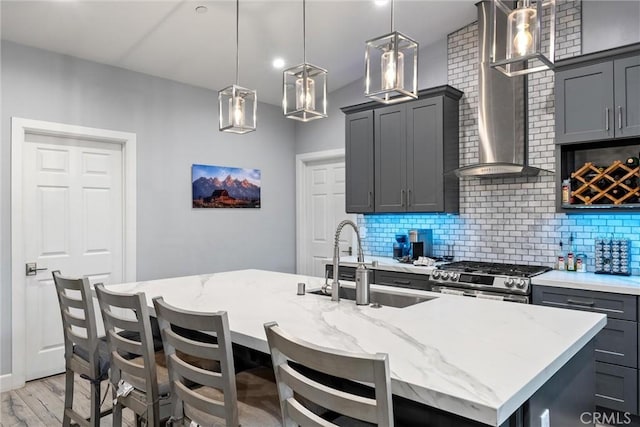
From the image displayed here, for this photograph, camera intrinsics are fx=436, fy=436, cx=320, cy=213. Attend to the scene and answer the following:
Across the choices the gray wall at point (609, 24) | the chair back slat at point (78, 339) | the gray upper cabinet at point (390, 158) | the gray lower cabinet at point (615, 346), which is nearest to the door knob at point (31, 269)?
the chair back slat at point (78, 339)

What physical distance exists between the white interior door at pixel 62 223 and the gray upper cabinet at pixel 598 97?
391 cm

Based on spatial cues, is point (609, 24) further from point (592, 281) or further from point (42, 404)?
point (42, 404)

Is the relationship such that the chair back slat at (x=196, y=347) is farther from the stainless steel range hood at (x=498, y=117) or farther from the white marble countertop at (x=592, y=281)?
the stainless steel range hood at (x=498, y=117)

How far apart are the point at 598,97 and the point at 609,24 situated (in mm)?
710

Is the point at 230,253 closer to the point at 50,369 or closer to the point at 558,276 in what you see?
the point at 50,369

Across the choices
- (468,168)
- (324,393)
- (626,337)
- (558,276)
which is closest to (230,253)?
(468,168)

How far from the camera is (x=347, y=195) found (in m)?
4.71

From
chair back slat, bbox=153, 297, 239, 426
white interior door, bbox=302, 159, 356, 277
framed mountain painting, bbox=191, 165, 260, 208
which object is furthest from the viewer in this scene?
white interior door, bbox=302, 159, 356, 277

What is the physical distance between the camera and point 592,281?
2.96 m

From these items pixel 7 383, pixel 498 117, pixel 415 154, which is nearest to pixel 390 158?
pixel 415 154

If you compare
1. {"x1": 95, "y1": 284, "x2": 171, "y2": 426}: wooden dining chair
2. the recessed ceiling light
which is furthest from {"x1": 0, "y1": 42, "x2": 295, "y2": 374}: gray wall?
{"x1": 95, "y1": 284, "x2": 171, "y2": 426}: wooden dining chair

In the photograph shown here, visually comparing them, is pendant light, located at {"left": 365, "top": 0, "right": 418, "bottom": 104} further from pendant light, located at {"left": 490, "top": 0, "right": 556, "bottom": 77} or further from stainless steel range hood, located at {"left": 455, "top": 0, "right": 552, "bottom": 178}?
stainless steel range hood, located at {"left": 455, "top": 0, "right": 552, "bottom": 178}

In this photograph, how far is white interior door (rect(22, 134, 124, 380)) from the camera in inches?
143

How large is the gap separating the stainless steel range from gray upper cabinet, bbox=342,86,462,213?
2.24 feet
